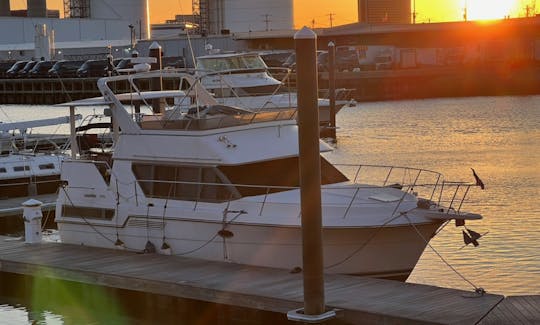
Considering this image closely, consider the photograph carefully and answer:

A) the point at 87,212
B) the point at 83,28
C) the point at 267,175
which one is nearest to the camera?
the point at 267,175

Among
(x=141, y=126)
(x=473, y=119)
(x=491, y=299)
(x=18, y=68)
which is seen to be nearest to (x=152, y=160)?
(x=141, y=126)

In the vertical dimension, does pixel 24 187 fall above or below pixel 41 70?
below

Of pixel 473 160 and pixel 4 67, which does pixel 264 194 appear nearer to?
pixel 473 160

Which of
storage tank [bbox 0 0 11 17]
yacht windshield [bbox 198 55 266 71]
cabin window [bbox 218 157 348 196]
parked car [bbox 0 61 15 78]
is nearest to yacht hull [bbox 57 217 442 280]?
cabin window [bbox 218 157 348 196]

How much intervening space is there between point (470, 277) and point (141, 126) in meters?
6.84

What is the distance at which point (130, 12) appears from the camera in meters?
150

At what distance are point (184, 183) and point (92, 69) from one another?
9336cm

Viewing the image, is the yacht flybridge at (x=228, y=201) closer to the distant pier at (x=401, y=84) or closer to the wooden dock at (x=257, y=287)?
the wooden dock at (x=257, y=287)

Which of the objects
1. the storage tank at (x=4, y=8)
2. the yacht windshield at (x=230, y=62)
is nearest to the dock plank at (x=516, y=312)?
the yacht windshield at (x=230, y=62)

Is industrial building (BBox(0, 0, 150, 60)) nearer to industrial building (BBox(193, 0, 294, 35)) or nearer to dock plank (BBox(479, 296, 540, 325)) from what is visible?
industrial building (BBox(193, 0, 294, 35))

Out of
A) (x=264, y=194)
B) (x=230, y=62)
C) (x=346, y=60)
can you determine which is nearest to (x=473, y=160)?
(x=230, y=62)

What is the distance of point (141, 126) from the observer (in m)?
20.9

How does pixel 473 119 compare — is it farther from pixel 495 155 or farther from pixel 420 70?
pixel 420 70

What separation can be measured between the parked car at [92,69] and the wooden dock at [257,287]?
294 ft
